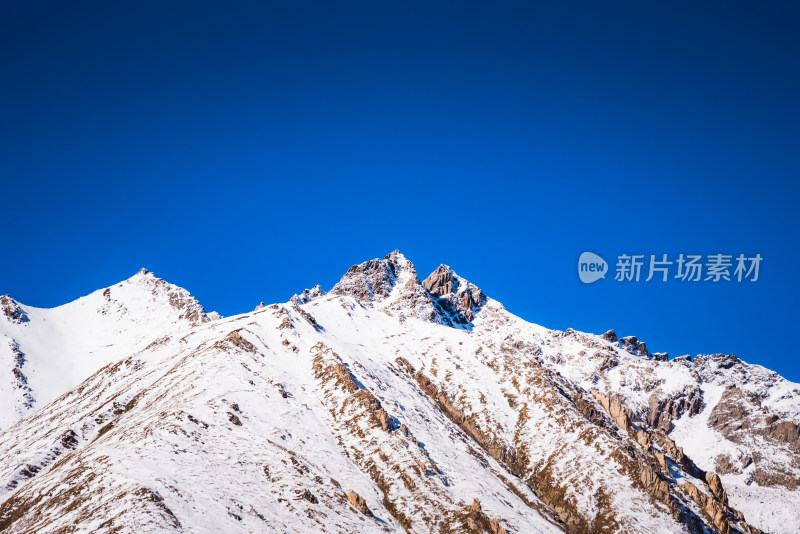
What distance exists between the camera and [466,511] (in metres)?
160

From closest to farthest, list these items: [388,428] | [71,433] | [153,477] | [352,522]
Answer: [153,477], [352,522], [71,433], [388,428]

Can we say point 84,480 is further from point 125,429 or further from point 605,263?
point 605,263

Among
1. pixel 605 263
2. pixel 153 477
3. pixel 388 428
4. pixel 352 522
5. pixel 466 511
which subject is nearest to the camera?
pixel 605 263

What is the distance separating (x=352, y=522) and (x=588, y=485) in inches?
3586

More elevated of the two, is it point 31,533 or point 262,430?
point 262,430

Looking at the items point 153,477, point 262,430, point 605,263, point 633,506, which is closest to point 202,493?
point 153,477

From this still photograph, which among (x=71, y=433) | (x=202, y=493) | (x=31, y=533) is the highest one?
(x=71, y=433)

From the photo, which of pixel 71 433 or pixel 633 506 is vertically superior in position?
pixel 71 433

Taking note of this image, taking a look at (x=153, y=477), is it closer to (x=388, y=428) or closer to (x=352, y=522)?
(x=352, y=522)

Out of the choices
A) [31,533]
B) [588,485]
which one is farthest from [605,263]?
[588,485]

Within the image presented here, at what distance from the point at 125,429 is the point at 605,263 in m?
131

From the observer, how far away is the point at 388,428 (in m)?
193

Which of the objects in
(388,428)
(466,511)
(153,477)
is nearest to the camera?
(153,477)

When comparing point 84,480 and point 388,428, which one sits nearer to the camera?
point 84,480
